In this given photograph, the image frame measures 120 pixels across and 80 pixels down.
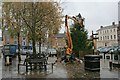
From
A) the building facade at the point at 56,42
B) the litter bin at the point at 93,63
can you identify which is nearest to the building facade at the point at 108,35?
the building facade at the point at 56,42

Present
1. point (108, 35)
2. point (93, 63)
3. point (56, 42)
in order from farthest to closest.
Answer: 1. point (108, 35)
2. point (56, 42)
3. point (93, 63)

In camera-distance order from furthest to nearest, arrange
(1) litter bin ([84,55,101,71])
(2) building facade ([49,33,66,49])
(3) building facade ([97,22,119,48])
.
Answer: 1. (3) building facade ([97,22,119,48])
2. (2) building facade ([49,33,66,49])
3. (1) litter bin ([84,55,101,71])

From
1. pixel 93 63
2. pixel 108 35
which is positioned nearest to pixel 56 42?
pixel 108 35

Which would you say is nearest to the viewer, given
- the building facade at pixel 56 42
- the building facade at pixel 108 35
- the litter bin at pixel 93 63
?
the litter bin at pixel 93 63

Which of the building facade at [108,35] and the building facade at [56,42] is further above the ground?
the building facade at [108,35]

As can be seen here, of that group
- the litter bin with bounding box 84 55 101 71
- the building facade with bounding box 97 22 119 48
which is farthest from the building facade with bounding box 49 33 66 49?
the litter bin with bounding box 84 55 101 71

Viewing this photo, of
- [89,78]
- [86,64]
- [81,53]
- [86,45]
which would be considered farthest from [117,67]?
[86,45]

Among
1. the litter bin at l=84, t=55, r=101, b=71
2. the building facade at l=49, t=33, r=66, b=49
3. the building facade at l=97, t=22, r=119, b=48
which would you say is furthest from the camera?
the building facade at l=97, t=22, r=119, b=48

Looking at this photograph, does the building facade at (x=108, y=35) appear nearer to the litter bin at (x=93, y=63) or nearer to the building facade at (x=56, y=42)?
the building facade at (x=56, y=42)

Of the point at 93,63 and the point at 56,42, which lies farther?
the point at 56,42

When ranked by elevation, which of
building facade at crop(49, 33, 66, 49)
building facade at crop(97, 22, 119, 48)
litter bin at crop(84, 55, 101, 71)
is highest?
building facade at crop(97, 22, 119, 48)

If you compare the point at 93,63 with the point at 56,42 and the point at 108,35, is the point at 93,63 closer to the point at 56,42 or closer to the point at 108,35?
the point at 56,42

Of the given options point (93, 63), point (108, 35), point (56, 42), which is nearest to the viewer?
point (93, 63)

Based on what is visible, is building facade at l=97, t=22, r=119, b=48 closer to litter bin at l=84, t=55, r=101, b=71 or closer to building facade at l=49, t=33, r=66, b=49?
building facade at l=49, t=33, r=66, b=49
